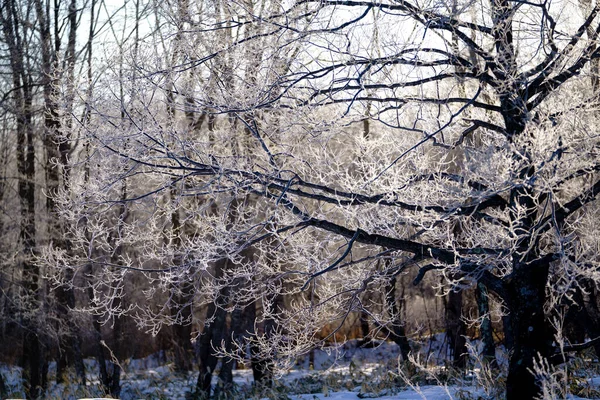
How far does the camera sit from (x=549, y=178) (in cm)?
611

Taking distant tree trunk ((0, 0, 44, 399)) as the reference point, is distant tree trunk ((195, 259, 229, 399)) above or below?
below

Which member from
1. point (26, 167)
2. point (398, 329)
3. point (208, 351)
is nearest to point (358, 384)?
point (398, 329)

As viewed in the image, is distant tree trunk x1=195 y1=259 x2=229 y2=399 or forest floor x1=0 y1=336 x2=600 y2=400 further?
distant tree trunk x1=195 y1=259 x2=229 y2=399

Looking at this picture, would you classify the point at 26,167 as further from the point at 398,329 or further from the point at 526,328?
the point at 526,328

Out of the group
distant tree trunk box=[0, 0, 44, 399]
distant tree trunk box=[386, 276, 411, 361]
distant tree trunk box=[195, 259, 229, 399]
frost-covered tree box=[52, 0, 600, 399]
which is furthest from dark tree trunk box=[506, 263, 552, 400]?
distant tree trunk box=[0, 0, 44, 399]

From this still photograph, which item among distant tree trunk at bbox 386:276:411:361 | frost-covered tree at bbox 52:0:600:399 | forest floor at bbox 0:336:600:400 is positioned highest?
frost-covered tree at bbox 52:0:600:399

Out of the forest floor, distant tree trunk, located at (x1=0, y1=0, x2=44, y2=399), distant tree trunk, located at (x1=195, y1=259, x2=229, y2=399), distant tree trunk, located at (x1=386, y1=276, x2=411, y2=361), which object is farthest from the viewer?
distant tree trunk, located at (x1=0, y1=0, x2=44, y2=399)

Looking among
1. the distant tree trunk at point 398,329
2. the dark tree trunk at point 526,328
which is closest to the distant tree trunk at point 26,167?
the distant tree trunk at point 398,329

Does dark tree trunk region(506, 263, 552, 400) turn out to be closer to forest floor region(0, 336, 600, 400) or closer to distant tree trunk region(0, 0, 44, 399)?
forest floor region(0, 336, 600, 400)

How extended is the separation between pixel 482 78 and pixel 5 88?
13.8m

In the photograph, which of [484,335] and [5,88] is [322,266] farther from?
[5,88]

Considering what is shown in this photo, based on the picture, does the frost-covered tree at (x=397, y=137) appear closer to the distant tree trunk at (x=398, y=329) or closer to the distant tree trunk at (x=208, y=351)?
the distant tree trunk at (x=398, y=329)

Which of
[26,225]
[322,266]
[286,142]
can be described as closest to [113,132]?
[286,142]

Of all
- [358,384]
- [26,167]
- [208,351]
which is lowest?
[358,384]
